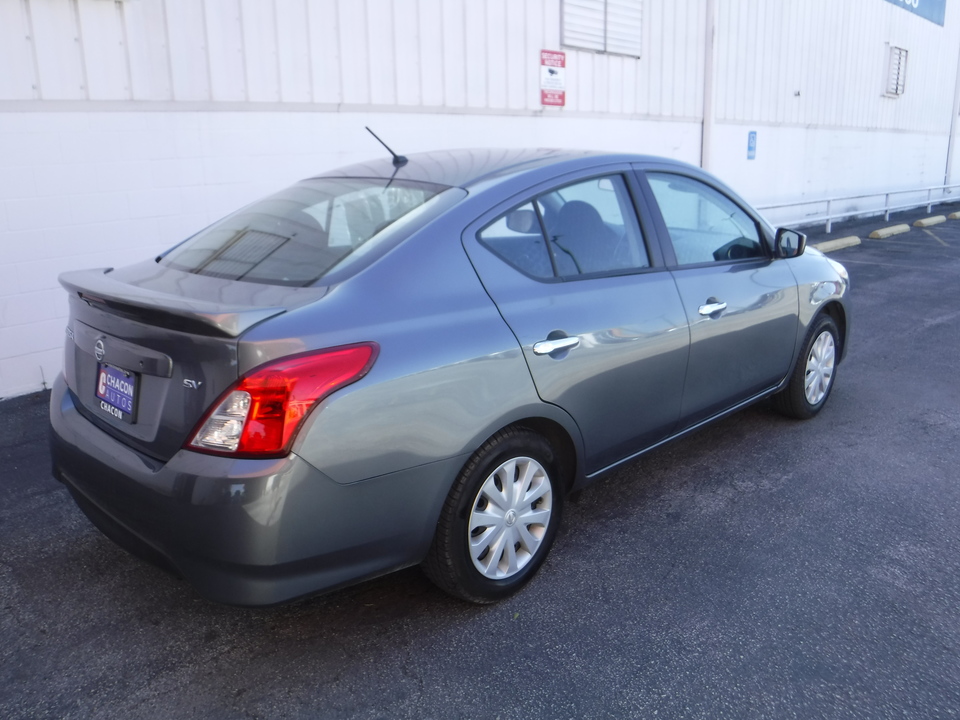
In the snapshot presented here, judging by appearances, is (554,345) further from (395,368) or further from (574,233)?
(395,368)

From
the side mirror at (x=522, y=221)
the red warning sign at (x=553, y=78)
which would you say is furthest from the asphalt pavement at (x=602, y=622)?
the red warning sign at (x=553, y=78)

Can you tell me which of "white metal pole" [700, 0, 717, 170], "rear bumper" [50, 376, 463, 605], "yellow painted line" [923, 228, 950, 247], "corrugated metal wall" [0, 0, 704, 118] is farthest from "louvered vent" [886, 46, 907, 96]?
"rear bumper" [50, 376, 463, 605]

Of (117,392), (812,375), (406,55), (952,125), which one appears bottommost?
(812,375)

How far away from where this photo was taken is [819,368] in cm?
495

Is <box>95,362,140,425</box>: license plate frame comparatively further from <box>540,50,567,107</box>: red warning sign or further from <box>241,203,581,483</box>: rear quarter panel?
<box>540,50,567,107</box>: red warning sign

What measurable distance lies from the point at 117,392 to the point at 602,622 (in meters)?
1.86

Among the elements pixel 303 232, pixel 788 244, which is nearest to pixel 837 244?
pixel 788 244

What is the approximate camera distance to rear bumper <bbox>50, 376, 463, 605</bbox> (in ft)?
7.88

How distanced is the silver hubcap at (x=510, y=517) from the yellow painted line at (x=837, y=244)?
1084cm

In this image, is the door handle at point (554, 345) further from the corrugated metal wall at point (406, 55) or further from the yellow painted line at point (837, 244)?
the yellow painted line at point (837, 244)

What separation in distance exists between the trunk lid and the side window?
6.21ft

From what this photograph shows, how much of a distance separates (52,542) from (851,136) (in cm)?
1702

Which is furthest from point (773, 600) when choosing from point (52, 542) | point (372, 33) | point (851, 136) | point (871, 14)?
point (871, 14)

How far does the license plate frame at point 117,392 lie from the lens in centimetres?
269
